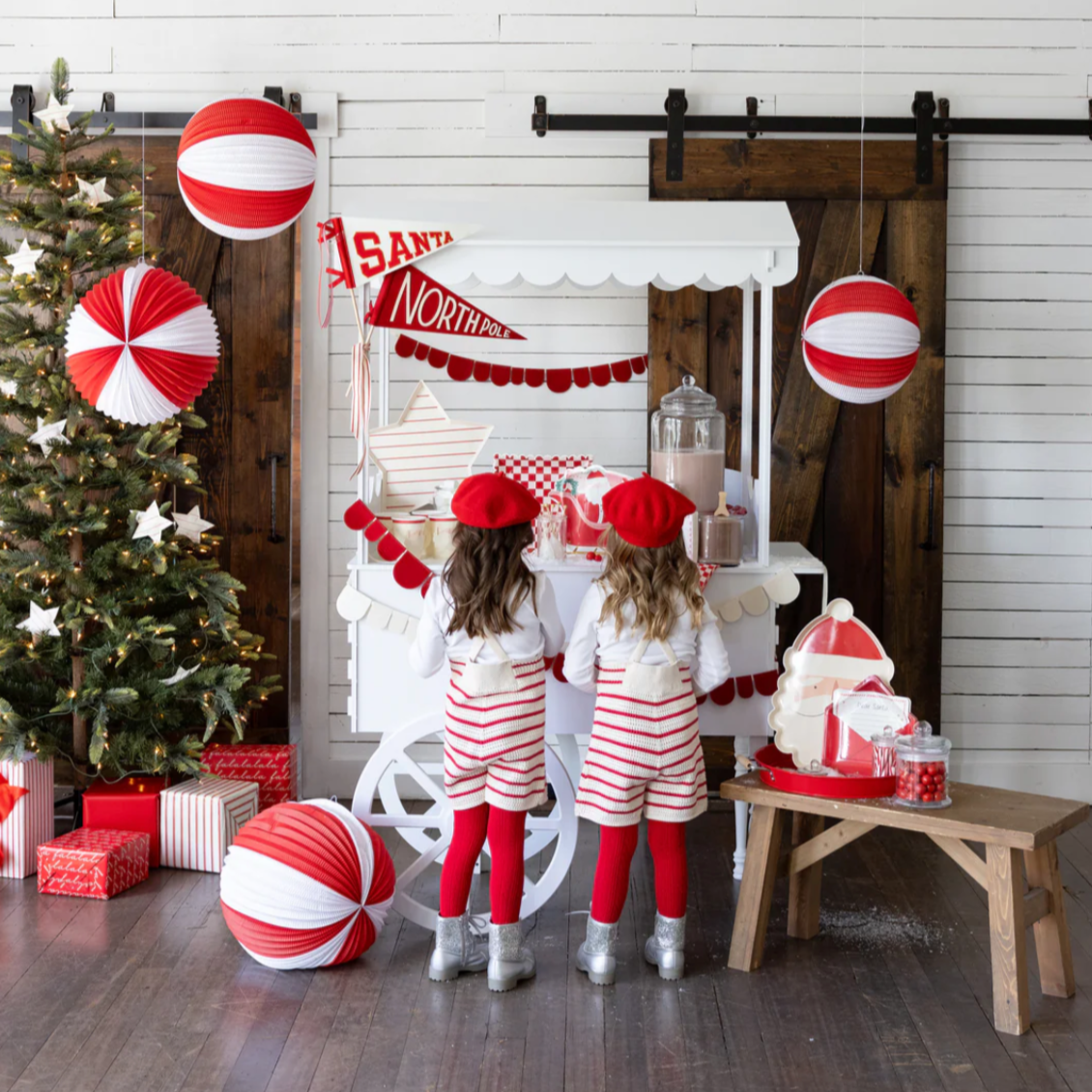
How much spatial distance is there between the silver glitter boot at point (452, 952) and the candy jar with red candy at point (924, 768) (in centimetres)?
111

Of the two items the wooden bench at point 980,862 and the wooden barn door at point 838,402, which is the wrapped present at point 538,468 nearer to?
the wooden barn door at point 838,402

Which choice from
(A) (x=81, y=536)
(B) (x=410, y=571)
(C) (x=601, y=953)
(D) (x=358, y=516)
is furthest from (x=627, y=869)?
(A) (x=81, y=536)

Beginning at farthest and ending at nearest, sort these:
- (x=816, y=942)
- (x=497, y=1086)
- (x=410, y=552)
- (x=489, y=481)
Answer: (x=410, y=552)
(x=816, y=942)
(x=489, y=481)
(x=497, y=1086)

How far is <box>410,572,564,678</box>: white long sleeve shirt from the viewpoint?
2.96m

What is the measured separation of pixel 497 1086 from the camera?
2490mm

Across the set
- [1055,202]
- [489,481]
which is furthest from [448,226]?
[1055,202]

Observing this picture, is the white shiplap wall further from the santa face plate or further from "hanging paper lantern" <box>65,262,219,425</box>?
the santa face plate

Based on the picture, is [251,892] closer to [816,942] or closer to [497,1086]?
[497,1086]

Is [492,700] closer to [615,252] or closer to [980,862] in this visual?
[980,862]

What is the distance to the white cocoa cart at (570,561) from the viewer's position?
3.43 meters

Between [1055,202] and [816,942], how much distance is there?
2.87 meters

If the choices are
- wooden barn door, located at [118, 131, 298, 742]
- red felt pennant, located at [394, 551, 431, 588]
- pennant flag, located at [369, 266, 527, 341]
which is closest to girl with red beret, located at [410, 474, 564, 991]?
red felt pennant, located at [394, 551, 431, 588]

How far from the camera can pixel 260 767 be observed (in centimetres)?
418

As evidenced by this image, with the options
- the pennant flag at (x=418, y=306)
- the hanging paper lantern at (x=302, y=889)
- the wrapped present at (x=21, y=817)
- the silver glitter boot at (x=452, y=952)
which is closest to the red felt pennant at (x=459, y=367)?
the pennant flag at (x=418, y=306)
